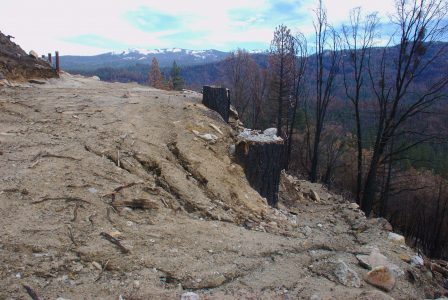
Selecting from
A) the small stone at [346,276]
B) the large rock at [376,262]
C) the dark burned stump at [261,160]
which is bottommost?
the large rock at [376,262]

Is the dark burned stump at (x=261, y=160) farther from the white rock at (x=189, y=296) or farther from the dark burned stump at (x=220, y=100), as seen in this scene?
the white rock at (x=189, y=296)

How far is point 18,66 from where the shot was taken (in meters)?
10.3

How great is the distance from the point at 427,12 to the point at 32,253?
1194 cm

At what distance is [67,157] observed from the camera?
4.74m

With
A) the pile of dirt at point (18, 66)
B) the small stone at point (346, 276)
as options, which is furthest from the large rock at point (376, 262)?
the pile of dirt at point (18, 66)

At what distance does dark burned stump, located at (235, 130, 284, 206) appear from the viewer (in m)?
6.58

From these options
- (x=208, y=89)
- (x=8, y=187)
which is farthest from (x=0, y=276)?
(x=208, y=89)

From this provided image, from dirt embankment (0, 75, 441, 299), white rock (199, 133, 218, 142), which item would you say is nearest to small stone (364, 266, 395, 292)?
dirt embankment (0, 75, 441, 299)

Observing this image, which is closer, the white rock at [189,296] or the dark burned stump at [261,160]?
the white rock at [189,296]

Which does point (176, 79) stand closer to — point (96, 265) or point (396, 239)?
point (396, 239)

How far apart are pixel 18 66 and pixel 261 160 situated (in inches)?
312

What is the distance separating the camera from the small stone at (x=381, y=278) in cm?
374

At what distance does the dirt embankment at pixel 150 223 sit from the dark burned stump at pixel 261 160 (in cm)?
30

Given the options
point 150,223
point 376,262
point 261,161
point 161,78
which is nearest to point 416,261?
point 376,262
